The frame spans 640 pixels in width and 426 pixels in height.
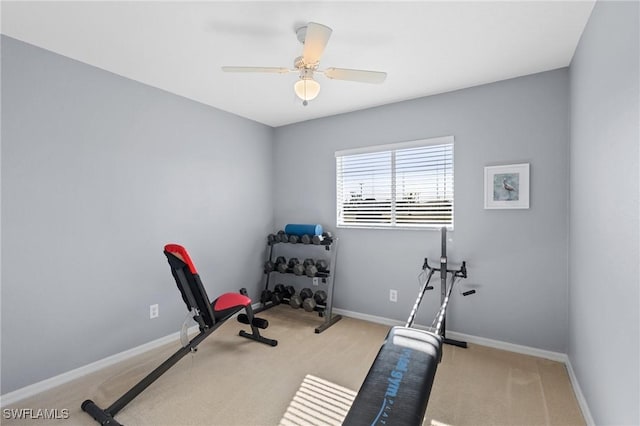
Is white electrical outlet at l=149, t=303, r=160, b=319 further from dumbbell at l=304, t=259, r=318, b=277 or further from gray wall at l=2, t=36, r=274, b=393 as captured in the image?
dumbbell at l=304, t=259, r=318, b=277

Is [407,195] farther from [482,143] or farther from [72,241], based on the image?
[72,241]

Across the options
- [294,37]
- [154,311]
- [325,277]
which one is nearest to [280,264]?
[325,277]

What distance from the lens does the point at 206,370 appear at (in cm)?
249

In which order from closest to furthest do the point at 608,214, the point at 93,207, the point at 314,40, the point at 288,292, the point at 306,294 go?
the point at 608,214
the point at 314,40
the point at 93,207
the point at 306,294
the point at 288,292

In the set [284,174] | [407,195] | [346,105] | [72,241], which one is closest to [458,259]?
[407,195]

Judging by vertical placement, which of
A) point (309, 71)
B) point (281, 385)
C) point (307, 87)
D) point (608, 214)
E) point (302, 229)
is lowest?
point (281, 385)

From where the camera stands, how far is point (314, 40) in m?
1.75

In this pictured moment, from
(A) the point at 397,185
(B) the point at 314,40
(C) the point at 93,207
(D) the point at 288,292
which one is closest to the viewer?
(B) the point at 314,40

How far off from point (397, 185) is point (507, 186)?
1.08m

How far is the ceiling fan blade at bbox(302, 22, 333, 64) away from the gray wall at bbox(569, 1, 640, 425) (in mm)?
1317

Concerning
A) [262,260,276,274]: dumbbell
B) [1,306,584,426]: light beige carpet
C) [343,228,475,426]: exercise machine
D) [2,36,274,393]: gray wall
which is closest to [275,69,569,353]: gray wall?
[1,306,584,426]: light beige carpet

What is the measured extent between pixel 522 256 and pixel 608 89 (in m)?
1.62

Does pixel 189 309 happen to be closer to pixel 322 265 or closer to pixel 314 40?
pixel 322 265

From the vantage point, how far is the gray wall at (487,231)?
8.64 feet
